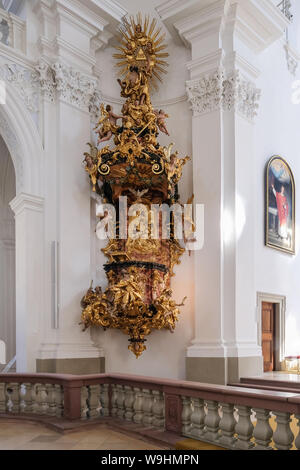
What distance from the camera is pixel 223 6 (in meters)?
7.93

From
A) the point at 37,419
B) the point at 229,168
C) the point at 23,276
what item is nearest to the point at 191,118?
the point at 229,168

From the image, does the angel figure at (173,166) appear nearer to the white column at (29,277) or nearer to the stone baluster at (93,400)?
the white column at (29,277)

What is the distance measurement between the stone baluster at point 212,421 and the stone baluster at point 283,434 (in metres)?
0.74

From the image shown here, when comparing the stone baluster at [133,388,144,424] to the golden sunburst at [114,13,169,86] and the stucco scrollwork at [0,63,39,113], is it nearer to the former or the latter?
the stucco scrollwork at [0,63,39,113]

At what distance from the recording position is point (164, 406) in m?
4.92

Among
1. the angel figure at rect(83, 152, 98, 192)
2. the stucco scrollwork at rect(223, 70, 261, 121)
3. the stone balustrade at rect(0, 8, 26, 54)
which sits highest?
the stone balustrade at rect(0, 8, 26, 54)

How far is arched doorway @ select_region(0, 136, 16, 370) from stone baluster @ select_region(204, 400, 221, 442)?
6.42 meters

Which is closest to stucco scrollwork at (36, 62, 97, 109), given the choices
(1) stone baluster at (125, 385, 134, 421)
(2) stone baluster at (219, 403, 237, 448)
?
(1) stone baluster at (125, 385, 134, 421)

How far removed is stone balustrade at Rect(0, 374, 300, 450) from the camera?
375 centimetres

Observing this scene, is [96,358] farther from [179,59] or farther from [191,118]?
[179,59]

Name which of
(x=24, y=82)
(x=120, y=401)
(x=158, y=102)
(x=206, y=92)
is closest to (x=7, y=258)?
(x=24, y=82)

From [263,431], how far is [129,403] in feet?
6.67

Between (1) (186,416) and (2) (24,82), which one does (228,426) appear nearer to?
(1) (186,416)
